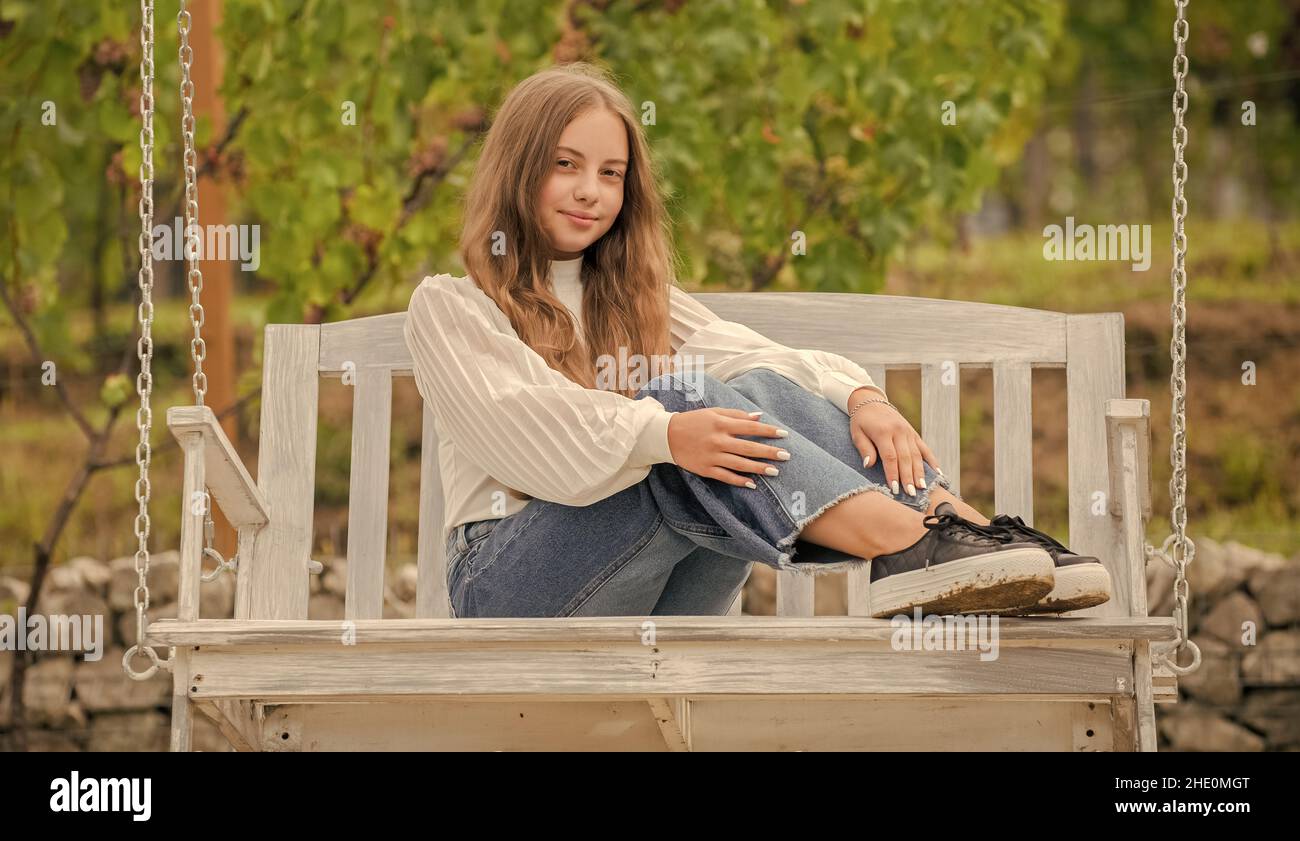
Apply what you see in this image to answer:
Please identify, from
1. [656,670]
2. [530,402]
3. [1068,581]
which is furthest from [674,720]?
[1068,581]

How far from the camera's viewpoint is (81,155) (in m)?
3.59

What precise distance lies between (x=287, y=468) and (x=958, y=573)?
1198 millimetres

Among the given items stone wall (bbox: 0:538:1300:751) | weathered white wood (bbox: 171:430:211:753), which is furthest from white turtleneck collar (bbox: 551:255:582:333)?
stone wall (bbox: 0:538:1300:751)

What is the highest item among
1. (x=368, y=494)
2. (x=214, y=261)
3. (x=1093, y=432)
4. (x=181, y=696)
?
(x=214, y=261)

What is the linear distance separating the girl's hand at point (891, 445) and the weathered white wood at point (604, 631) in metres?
0.23

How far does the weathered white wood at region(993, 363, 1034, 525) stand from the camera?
2.58 m

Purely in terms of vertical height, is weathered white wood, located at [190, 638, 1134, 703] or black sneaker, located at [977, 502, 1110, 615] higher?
black sneaker, located at [977, 502, 1110, 615]

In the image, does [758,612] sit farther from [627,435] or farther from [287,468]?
[627,435]

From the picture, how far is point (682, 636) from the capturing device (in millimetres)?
1831

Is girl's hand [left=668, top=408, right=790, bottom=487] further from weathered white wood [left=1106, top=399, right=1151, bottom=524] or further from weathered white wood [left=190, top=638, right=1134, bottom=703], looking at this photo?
weathered white wood [left=1106, top=399, right=1151, bottom=524]

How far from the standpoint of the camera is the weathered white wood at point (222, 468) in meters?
2.11

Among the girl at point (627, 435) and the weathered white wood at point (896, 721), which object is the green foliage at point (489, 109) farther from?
the weathered white wood at point (896, 721)

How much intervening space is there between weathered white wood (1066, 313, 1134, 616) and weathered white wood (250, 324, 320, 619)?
1189 mm
